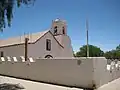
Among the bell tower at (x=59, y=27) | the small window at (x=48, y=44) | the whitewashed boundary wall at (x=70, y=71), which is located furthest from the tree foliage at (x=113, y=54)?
the whitewashed boundary wall at (x=70, y=71)

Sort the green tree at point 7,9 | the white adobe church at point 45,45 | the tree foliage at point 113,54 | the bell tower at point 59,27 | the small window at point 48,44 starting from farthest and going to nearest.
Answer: the tree foliage at point 113,54, the bell tower at point 59,27, the small window at point 48,44, the white adobe church at point 45,45, the green tree at point 7,9

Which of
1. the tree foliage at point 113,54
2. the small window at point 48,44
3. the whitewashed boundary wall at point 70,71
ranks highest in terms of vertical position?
the small window at point 48,44

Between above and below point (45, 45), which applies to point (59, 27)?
above

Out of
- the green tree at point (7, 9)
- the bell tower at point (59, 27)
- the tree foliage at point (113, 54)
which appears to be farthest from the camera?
the tree foliage at point (113, 54)

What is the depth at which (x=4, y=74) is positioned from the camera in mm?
20672

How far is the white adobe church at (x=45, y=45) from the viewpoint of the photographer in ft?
109

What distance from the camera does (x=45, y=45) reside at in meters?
35.7

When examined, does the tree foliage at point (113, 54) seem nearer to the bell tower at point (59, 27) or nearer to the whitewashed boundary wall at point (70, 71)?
the bell tower at point (59, 27)

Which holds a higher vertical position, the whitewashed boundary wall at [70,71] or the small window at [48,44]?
the small window at [48,44]

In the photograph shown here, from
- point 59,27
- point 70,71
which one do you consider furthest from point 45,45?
point 70,71

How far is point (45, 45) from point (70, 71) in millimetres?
23363

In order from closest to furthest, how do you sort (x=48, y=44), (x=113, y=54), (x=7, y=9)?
(x=7, y=9) → (x=48, y=44) → (x=113, y=54)

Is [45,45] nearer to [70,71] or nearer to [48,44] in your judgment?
[48,44]

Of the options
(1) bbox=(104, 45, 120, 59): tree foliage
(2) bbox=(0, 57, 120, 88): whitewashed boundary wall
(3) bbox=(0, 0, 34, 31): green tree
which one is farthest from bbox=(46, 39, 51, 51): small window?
(1) bbox=(104, 45, 120, 59): tree foliage
